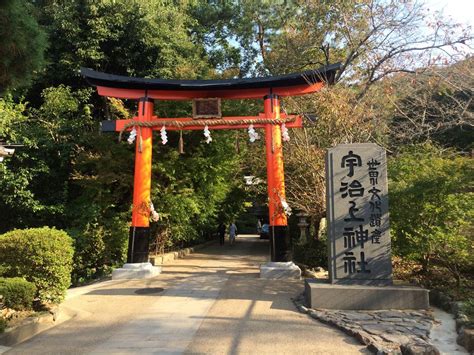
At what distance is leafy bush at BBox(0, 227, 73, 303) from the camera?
664 cm

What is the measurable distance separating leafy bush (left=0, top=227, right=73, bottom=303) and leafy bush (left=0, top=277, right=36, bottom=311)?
1.24ft

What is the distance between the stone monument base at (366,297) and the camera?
6.78 metres

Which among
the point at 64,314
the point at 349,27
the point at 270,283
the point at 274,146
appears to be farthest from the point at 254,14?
the point at 64,314

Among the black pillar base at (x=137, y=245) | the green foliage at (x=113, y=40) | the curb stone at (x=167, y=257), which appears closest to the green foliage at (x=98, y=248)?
the curb stone at (x=167, y=257)

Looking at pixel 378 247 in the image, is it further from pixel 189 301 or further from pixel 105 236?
pixel 105 236

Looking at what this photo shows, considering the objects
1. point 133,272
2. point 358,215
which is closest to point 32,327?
point 133,272

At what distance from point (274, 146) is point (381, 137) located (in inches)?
231

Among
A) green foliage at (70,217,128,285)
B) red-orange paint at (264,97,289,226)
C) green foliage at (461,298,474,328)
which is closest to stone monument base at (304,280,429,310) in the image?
green foliage at (461,298,474,328)

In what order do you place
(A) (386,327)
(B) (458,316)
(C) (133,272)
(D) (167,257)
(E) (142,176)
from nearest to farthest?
(A) (386,327) → (B) (458,316) → (C) (133,272) → (E) (142,176) → (D) (167,257)

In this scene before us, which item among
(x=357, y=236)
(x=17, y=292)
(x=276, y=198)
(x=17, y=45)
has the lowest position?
(x=17, y=292)

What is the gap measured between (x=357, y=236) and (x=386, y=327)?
6.87 feet

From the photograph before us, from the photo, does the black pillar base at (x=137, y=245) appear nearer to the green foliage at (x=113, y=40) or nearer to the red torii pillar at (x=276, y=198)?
the red torii pillar at (x=276, y=198)

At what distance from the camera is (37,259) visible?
6613 mm

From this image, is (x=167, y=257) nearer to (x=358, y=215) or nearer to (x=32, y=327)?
(x=32, y=327)
